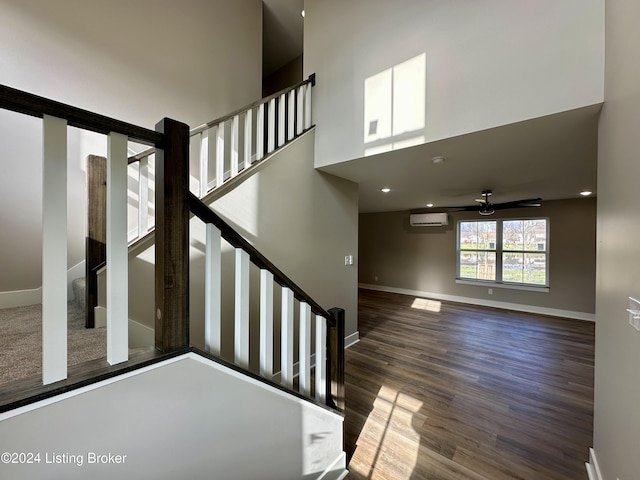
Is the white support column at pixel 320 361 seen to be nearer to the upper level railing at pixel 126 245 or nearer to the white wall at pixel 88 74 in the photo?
the upper level railing at pixel 126 245

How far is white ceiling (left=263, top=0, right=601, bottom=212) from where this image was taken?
6.59 ft

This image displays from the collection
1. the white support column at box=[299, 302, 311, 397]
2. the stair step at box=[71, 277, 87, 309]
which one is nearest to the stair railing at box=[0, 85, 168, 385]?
the white support column at box=[299, 302, 311, 397]

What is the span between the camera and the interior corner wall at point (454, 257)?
4742mm

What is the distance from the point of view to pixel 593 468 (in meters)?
1.58

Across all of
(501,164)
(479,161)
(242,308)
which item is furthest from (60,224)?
(501,164)

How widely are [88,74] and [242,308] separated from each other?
2982 mm

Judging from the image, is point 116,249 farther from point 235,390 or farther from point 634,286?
point 634,286

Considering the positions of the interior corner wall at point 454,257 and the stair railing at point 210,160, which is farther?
the interior corner wall at point 454,257

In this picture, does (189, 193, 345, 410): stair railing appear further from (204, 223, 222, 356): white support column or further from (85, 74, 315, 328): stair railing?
(85, 74, 315, 328): stair railing

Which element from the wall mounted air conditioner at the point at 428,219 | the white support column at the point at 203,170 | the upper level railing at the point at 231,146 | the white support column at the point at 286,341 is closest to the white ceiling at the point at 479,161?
the upper level railing at the point at 231,146

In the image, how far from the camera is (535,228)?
529 centimetres

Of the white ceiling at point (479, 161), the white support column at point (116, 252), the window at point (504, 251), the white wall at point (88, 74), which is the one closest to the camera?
the white support column at point (116, 252)

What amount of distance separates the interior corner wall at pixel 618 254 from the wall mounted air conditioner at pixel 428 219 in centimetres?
458

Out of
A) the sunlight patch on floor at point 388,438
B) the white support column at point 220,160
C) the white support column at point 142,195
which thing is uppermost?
the white support column at point 220,160
